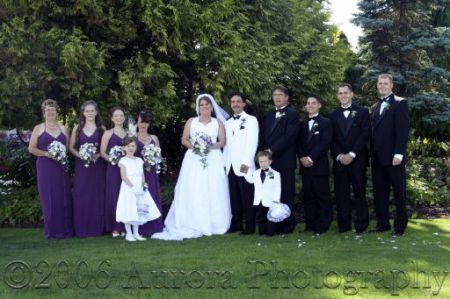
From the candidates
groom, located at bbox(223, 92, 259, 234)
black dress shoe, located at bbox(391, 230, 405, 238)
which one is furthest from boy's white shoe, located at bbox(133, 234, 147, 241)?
black dress shoe, located at bbox(391, 230, 405, 238)

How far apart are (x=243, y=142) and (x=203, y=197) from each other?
3.48ft

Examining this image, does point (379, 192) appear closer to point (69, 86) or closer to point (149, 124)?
point (149, 124)

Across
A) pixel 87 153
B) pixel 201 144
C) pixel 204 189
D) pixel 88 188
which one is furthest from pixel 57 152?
pixel 204 189

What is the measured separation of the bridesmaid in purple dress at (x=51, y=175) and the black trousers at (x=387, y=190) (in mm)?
4646

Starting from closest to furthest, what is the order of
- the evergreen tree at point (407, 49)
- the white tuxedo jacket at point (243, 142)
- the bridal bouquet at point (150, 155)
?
the bridal bouquet at point (150, 155) → the white tuxedo jacket at point (243, 142) → the evergreen tree at point (407, 49)

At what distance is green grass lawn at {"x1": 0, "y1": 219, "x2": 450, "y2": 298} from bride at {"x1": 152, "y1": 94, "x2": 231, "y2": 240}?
47cm

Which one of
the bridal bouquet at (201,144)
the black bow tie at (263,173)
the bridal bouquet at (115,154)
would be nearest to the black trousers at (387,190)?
the black bow tie at (263,173)

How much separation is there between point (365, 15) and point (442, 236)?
7770 mm

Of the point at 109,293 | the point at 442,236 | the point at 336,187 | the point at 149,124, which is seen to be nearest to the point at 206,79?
the point at 149,124

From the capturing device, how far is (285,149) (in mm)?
7984

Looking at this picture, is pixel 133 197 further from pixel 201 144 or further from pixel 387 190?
pixel 387 190

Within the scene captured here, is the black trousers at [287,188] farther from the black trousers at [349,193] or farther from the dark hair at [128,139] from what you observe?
the dark hair at [128,139]

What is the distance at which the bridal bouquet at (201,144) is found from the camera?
8266 millimetres

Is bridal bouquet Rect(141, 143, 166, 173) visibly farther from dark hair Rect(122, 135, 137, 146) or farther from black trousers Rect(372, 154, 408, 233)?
black trousers Rect(372, 154, 408, 233)
